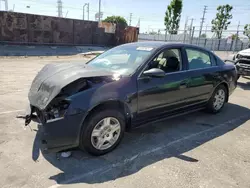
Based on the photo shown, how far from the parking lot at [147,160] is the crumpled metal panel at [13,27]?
15370 millimetres

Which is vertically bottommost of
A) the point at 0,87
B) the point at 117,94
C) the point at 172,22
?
the point at 0,87

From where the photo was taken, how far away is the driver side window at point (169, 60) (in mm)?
3920

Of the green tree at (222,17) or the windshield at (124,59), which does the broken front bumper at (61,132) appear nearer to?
the windshield at (124,59)

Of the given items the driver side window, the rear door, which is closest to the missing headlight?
the driver side window

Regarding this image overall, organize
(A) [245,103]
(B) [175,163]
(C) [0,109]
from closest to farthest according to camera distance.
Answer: (B) [175,163]
(C) [0,109]
(A) [245,103]

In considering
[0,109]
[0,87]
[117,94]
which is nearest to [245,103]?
[117,94]

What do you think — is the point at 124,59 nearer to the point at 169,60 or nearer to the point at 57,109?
the point at 169,60

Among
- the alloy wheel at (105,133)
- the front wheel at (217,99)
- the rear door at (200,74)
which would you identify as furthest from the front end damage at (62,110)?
the front wheel at (217,99)

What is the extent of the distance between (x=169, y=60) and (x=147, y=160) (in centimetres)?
193

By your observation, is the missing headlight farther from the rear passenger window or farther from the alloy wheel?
the rear passenger window

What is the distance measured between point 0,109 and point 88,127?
2.86 meters

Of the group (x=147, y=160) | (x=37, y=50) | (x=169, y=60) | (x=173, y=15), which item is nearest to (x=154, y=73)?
(x=169, y=60)

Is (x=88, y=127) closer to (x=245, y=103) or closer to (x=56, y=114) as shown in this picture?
(x=56, y=114)

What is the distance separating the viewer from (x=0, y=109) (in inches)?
188
